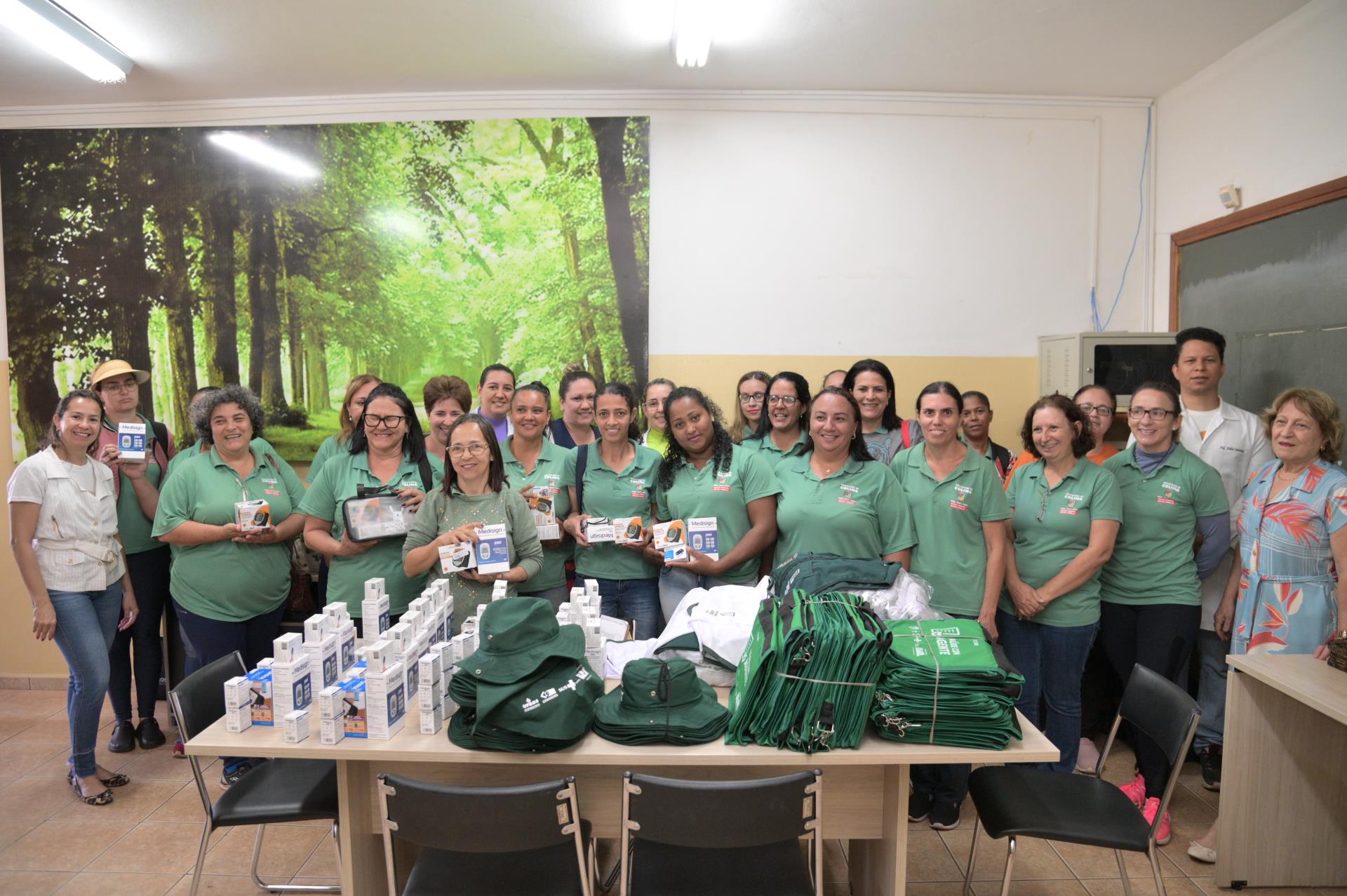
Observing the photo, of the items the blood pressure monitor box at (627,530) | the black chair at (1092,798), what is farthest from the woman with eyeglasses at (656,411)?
the black chair at (1092,798)

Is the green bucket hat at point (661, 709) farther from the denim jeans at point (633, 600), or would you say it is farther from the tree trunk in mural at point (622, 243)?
the tree trunk in mural at point (622, 243)

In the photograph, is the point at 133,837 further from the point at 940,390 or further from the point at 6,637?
the point at 940,390

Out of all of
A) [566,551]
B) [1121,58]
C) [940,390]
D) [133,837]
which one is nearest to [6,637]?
[133,837]

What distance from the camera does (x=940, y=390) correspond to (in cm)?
312

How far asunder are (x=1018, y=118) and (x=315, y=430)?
4673 millimetres

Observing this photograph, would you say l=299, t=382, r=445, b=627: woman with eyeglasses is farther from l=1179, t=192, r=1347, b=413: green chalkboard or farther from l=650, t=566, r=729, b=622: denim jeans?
l=1179, t=192, r=1347, b=413: green chalkboard

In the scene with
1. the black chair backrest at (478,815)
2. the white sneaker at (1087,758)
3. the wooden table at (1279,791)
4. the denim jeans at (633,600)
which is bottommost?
the white sneaker at (1087,758)

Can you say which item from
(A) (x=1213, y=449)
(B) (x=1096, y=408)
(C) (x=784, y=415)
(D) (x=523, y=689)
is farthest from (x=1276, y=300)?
(D) (x=523, y=689)

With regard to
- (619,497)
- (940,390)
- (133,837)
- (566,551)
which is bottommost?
(133,837)

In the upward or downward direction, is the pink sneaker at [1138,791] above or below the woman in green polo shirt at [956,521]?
below

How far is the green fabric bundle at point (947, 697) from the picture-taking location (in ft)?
6.71

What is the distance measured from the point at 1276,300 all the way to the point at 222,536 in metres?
5.09

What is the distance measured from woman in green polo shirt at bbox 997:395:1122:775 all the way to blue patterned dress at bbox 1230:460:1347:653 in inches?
Answer: 21.8

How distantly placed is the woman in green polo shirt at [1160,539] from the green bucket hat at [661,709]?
2086mm
